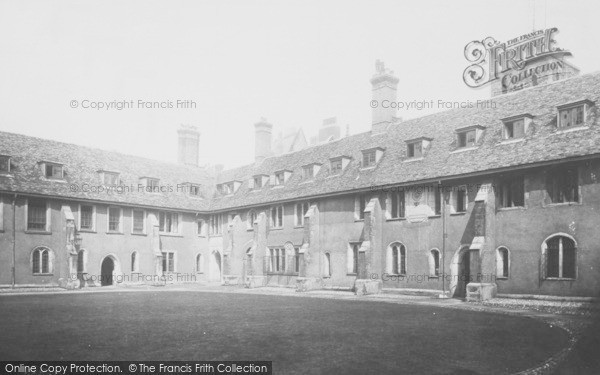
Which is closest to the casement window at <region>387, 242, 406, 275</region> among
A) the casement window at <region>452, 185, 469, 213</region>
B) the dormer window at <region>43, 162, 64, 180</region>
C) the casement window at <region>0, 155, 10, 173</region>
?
the casement window at <region>452, 185, 469, 213</region>

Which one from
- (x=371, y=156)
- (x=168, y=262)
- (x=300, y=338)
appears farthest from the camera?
(x=168, y=262)

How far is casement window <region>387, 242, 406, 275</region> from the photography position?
28.6 m

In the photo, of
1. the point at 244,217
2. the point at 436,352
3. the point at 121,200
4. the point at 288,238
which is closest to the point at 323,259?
the point at 288,238

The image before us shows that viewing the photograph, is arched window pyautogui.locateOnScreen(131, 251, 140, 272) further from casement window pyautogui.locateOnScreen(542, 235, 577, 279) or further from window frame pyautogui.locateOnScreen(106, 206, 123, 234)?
casement window pyautogui.locateOnScreen(542, 235, 577, 279)

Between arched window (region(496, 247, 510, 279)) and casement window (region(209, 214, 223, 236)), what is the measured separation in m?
25.3

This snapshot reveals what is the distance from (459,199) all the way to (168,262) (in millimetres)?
24549

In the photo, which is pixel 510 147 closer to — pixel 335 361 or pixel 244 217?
pixel 335 361

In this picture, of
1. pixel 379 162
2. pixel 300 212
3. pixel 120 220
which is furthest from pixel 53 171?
pixel 379 162

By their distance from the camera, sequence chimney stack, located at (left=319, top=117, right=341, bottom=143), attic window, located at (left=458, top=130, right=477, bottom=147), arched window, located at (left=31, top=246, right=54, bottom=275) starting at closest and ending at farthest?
attic window, located at (left=458, top=130, right=477, bottom=147) → arched window, located at (left=31, top=246, right=54, bottom=275) → chimney stack, located at (left=319, top=117, right=341, bottom=143)

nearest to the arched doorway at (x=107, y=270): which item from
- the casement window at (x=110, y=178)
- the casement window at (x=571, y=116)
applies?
the casement window at (x=110, y=178)

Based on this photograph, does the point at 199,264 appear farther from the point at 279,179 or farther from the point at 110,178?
the point at 279,179

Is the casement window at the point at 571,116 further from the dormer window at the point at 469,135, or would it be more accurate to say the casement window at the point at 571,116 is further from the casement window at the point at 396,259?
the casement window at the point at 396,259

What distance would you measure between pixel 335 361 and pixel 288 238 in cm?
2688

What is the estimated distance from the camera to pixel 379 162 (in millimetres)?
31672
